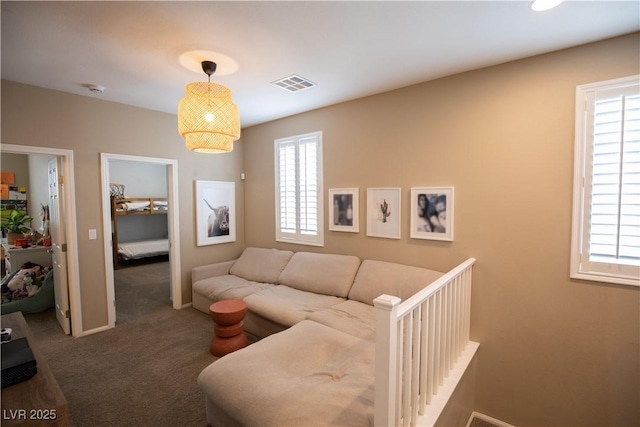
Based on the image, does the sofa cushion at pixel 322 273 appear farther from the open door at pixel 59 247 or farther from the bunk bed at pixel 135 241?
the bunk bed at pixel 135 241

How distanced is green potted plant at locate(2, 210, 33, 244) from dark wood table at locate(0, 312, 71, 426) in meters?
4.71

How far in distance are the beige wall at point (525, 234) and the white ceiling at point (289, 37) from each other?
0.24m

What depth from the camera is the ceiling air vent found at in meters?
2.74

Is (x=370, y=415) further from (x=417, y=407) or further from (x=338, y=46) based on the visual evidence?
(x=338, y=46)

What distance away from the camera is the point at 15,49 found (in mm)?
2172

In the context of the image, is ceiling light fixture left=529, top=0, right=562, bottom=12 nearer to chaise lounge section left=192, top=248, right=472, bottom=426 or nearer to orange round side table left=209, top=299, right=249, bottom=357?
chaise lounge section left=192, top=248, right=472, bottom=426

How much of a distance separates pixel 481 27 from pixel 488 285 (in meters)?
2.00

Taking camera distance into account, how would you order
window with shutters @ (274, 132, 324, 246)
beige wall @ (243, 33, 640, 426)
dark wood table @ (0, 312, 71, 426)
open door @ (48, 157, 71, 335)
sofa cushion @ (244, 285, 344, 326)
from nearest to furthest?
dark wood table @ (0, 312, 71, 426) < beige wall @ (243, 33, 640, 426) < sofa cushion @ (244, 285, 344, 326) < open door @ (48, 157, 71, 335) < window with shutters @ (274, 132, 324, 246)

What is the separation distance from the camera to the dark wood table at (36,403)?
4.34 ft

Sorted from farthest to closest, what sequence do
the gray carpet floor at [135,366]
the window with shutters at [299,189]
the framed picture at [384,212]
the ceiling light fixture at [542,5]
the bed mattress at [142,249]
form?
the bed mattress at [142,249], the window with shutters at [299,189], the framed picture at [384,212], the gray carpet floor at [135,366], the ceiling light fixture at [542,5]

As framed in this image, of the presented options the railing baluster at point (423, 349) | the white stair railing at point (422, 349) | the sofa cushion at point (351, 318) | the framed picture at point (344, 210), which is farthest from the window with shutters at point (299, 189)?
the railing baluster at point (423, 349)

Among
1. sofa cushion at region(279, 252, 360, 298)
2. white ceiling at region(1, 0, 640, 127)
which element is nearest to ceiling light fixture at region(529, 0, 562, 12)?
white ceiling at region(1, 0, 640, 127)

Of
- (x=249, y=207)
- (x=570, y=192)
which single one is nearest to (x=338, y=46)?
(x=570, y=192)

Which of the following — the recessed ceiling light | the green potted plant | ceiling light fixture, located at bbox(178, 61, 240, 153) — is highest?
the recessed ceiling light
